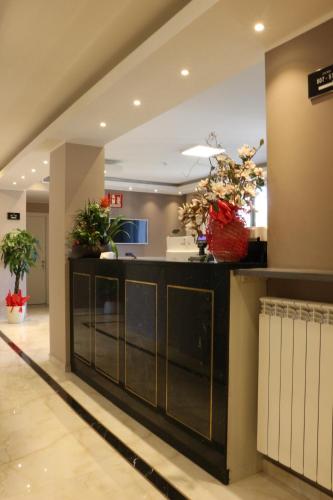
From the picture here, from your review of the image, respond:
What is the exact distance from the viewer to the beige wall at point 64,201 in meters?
4.43

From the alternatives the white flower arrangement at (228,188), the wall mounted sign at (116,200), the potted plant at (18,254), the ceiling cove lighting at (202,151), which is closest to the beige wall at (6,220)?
the potted plant at (18,254)

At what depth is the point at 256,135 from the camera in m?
5.58

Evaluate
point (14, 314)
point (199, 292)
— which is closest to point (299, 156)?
point (199, 292)

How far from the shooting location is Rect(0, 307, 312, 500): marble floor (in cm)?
220

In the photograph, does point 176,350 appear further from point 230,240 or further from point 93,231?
point 93,231

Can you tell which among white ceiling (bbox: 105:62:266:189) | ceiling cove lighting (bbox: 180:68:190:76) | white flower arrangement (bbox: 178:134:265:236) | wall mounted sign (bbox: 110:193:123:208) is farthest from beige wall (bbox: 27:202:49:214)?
white flower arrangement (bbox: 178:134:265:236)

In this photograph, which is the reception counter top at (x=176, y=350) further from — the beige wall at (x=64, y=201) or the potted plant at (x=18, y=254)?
the potted plant at (x=18, y=254)

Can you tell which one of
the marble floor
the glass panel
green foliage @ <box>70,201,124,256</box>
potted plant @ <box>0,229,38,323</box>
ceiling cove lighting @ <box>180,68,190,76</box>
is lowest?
the marble floor

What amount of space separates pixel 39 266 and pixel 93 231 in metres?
6.13

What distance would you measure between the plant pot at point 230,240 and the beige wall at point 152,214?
7406 millimetres

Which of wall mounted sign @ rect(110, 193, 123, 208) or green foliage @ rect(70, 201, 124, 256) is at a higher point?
wall mounted sign @ rect(110, 193, 123, 208)

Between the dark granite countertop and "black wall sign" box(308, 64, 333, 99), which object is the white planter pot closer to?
the dark granite countertop

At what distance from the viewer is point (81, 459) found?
2.56 metres

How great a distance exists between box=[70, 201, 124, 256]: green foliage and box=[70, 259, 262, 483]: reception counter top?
1.61 ft
